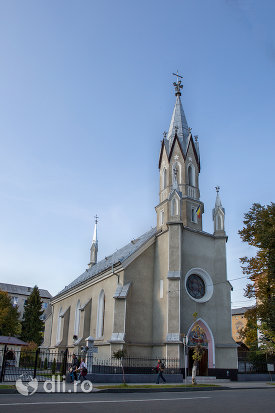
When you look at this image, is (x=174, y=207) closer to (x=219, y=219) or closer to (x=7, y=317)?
(x=219, y=219)

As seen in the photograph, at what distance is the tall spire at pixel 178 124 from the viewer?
3525 centimetres

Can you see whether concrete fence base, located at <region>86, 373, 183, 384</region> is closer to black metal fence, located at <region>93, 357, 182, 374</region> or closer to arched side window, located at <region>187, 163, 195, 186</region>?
black metal fence, located at <region>93, 357, 182, 374</region>

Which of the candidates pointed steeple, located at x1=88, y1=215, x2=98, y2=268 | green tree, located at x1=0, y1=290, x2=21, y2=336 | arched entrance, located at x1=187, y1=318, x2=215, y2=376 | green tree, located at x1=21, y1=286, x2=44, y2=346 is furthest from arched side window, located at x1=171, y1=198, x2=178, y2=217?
green tree, located at x1=21, y1=286, x2=44, y2=346

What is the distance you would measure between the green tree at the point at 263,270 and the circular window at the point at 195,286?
11.7ft

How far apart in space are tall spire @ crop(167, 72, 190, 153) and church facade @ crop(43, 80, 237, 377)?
0.32m

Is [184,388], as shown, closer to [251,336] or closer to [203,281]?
[203,281]

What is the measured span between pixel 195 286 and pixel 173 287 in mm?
3497

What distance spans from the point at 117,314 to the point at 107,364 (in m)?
3.45

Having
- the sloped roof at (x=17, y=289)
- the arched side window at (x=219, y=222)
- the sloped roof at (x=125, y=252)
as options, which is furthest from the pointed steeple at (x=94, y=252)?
the sloped roof at (x=17, y=289)

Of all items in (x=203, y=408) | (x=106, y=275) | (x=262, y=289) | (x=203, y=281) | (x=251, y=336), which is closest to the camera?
(x=203, y=408)

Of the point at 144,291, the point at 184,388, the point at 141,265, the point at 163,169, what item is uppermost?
the point at 163,169

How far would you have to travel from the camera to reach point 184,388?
60.4 feet

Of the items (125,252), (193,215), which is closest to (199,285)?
(193,215)

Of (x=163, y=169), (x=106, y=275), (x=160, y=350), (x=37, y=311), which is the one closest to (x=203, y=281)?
(x=160, y=350)
